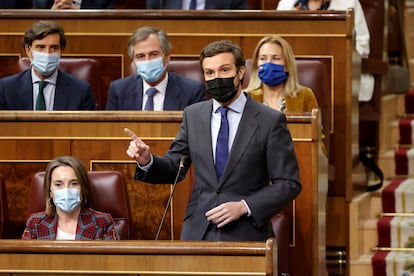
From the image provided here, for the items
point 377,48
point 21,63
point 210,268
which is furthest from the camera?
point 377,48

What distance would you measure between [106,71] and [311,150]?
1.06 m

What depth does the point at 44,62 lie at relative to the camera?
3.43 meters

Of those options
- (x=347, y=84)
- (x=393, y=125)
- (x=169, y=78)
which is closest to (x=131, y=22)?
(x=169, y=78)

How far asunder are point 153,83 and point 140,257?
1201 mm

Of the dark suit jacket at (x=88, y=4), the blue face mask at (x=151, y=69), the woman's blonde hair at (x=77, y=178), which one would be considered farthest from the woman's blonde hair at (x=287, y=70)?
the dark suit jacket at (x=88, y=4)

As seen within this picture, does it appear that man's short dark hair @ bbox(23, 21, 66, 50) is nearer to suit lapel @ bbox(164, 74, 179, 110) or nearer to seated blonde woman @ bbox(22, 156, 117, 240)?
suit lapel @ bbox(164, 74, 179, 110)

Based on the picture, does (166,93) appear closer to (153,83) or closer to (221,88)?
(153,83)

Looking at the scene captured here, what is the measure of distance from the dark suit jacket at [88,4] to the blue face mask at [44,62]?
75 centimetres

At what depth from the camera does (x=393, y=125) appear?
13.7ft

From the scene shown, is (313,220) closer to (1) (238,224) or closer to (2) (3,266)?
(1) (238,224)

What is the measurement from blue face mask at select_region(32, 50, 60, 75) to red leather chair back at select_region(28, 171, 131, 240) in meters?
0.63

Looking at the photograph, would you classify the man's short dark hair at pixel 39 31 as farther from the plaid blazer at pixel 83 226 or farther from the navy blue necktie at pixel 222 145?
the navy blue necktie at pixel 222 145

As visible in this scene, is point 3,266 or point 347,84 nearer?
point 3,266

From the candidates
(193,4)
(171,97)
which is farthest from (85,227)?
(193,4)
